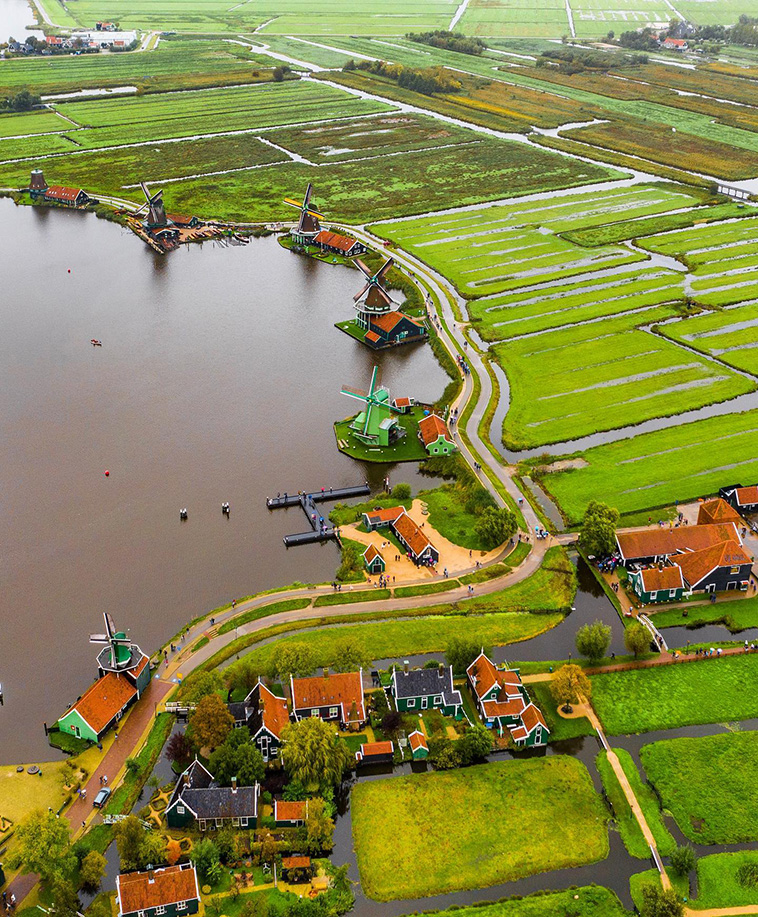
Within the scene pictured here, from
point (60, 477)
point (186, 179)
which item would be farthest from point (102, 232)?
point (60, 477)

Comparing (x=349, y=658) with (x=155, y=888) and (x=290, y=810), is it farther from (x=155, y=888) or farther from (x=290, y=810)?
(x=155, y=888)

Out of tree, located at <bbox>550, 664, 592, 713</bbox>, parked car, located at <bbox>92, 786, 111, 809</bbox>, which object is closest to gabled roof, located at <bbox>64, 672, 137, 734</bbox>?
parked car, located at <bbox>92, 786, 111, 809</bbox>

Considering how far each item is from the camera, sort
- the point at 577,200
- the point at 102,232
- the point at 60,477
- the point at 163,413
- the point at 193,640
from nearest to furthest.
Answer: the point at 193,640 < the point at 60,477 < the point at 163,413 < the point at 102,232 < the point at 577,200

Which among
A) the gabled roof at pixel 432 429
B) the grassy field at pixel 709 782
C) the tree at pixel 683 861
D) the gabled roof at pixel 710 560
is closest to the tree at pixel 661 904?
the tree at pixel 683 861

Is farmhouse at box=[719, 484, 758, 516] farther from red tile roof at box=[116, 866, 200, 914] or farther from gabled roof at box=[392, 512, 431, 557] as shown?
red tile roof at box=[116, 866, 200, 914]

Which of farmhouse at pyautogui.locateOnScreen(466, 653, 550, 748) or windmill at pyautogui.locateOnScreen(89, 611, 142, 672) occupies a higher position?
windmill at pyautogui.locateOnScreen(89, 611, 142, 672)

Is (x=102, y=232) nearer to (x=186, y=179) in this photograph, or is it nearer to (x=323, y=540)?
(x=186, y=179)
